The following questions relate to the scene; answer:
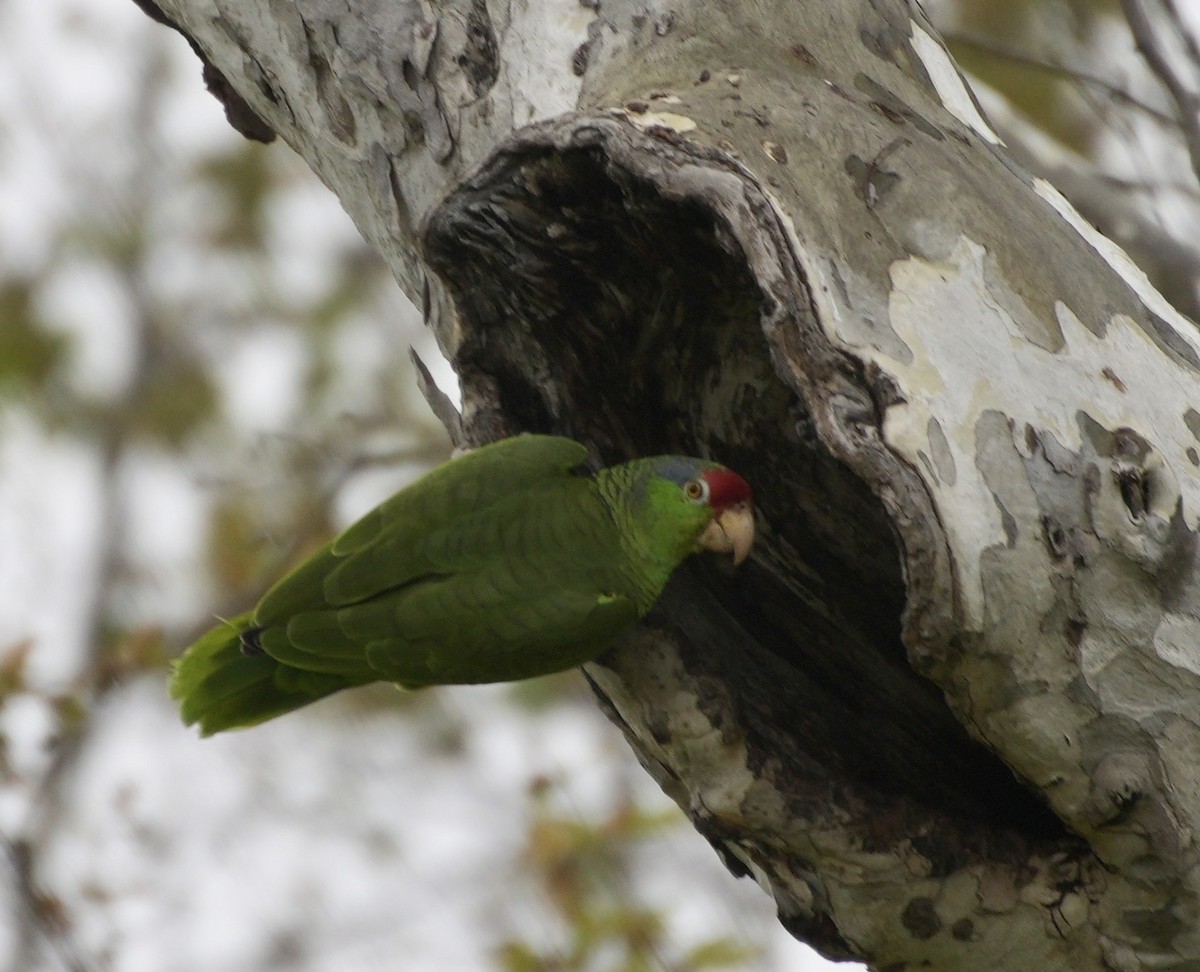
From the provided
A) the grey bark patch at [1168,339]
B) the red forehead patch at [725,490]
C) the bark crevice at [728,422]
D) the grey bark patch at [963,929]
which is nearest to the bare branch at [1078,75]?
the grey bark patch at [1168,339]

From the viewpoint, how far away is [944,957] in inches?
84.7

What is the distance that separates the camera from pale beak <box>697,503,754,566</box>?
253cm

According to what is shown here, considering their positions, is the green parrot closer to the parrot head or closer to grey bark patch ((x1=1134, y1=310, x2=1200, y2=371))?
the parrot head

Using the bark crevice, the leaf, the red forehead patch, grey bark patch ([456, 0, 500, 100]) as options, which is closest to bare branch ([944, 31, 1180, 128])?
the bark crevice

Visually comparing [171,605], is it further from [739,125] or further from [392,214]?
[739,125]

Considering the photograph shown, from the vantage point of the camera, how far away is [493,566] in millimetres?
2561

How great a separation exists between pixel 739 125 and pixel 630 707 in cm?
102

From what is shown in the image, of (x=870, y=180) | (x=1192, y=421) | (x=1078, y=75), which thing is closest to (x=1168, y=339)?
(x=1192, y=421)

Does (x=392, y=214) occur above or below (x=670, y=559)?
above

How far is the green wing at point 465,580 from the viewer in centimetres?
246

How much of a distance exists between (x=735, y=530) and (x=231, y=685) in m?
1.10

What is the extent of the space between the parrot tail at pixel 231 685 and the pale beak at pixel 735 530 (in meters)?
0.82

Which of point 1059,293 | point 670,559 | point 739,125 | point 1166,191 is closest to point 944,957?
point 670,559

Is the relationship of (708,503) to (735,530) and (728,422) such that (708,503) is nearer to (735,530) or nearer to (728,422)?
(735,530)
